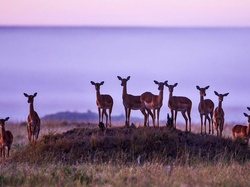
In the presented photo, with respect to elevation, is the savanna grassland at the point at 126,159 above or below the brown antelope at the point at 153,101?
below

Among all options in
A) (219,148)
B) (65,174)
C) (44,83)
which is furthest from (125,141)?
(44,83)

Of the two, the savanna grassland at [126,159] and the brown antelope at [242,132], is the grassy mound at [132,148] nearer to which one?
the savanna grassland at [126,159]

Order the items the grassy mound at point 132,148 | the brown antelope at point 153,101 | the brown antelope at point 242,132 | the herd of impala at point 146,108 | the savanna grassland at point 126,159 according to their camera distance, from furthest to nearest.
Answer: the brown antelope at point 242,132
the herd of impala at point 146,108
the brown antelope at point 153,101
the grassy mound at point 132,148
the savanna grassland at point 126,159

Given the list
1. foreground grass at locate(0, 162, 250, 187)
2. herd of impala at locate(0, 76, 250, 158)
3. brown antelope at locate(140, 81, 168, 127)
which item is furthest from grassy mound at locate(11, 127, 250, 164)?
foreground grass at locate(0, 162, 250, 187)

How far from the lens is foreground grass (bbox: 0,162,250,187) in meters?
13.1

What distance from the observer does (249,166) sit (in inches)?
621

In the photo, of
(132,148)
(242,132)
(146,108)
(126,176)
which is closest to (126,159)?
(132,148)

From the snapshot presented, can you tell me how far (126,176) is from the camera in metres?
13.7

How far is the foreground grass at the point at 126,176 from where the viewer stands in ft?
42.9

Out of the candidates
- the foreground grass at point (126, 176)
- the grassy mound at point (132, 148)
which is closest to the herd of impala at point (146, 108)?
the grassy mound at point (132, 148)

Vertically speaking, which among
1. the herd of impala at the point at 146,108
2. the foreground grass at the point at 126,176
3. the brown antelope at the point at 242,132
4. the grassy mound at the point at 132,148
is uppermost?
the herd of impala at the point at 146,108

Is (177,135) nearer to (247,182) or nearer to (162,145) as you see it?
(162,145)

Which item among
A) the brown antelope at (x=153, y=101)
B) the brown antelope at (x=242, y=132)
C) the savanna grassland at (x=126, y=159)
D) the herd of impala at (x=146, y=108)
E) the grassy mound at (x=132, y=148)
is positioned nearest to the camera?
the savanna grassland at (x=126, y=159)

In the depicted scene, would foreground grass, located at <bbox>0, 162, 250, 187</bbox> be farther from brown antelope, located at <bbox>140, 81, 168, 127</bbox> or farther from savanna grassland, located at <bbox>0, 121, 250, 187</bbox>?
brown antelope, located at <bbox>140, 81, 168, 127</bbox>
